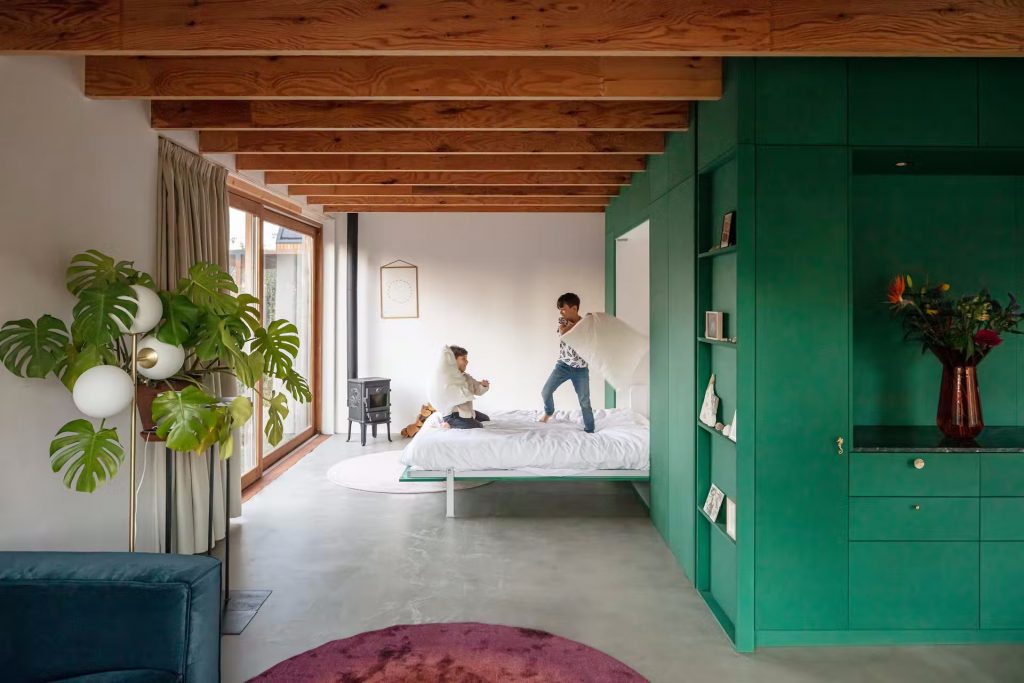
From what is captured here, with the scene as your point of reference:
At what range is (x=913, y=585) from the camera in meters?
3.14

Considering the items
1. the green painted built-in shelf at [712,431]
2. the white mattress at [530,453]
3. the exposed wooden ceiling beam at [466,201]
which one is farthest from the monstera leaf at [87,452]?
the exposed wooden ceiling beam at [466,201]

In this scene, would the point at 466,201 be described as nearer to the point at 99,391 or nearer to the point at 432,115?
the point at 432,115

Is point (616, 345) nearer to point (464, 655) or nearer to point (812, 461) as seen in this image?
point (812, 461)

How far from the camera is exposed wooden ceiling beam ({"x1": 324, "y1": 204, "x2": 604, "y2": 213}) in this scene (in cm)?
740

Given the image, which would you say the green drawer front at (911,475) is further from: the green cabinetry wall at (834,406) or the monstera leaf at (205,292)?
the monstera leaf at (205,292)

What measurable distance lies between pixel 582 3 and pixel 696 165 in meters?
1.46

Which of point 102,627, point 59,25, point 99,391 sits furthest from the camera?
point 99,391

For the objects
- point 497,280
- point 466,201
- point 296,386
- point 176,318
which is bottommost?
point 296,386

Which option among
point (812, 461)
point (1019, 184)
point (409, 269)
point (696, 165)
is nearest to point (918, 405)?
point (812, 461)

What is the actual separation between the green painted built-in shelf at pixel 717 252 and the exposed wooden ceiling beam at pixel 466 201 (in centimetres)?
328

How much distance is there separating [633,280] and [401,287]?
9.22 ft

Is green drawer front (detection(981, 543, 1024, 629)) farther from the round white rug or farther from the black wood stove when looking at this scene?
the black wood stove

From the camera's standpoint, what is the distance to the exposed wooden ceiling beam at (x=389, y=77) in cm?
324

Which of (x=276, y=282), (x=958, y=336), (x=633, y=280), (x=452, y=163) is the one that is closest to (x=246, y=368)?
(x=452, y=163)
